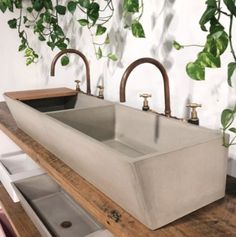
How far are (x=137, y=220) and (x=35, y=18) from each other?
1564 mm

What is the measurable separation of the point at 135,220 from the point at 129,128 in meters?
0.46

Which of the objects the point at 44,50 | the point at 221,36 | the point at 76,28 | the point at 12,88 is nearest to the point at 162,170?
the point at 221,36

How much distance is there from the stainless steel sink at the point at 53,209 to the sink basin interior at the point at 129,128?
30cm

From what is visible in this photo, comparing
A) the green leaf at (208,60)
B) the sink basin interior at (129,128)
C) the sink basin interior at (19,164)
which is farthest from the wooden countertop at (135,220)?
the sink basin interior at (19,164)

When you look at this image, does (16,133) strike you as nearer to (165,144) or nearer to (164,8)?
(165,144)

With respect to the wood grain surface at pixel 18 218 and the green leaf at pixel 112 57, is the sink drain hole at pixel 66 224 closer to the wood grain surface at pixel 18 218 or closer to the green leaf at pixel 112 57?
the wood grain surface at pixel 18 218

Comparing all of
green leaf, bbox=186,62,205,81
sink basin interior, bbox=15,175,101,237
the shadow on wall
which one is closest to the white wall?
the shadow on wall

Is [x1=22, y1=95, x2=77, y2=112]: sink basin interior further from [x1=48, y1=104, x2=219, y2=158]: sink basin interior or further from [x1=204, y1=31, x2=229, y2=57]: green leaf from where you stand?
[x1=204, y1=31, x2=229, y2=57]: green leaf

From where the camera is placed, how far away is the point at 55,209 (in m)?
1.18

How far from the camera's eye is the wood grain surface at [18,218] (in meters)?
1.00

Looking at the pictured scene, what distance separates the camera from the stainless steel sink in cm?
105

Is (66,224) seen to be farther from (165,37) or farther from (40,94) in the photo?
(165,37)

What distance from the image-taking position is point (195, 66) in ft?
1.78

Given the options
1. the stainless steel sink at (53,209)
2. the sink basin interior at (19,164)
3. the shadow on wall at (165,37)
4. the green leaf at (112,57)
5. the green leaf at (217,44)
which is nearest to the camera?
the green leaf at (217,44)
